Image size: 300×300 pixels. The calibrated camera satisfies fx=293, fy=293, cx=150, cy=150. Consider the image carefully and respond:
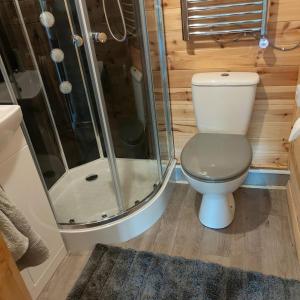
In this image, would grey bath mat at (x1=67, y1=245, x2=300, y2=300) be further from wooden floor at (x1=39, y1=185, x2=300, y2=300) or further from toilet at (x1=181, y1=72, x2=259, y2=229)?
toilet at (x1=181, y1=72, x2=259, y2=229)

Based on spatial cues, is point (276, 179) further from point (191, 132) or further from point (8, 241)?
point (8, 241)

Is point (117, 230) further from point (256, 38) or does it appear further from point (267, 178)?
point (256, 38)

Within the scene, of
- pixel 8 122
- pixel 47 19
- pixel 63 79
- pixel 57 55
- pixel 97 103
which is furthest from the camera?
pixel 63 79

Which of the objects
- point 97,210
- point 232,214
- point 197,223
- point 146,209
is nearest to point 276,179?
point 232,214

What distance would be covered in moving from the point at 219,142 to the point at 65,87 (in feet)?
3.52

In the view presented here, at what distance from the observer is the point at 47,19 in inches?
66.6

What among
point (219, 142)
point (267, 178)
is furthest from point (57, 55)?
point (267, 178)

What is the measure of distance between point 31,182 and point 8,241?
0.54m

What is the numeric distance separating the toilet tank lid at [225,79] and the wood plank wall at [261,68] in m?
0.07

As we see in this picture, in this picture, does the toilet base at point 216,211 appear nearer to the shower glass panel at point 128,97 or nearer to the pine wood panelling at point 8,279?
the shower glass panel at point 128,97

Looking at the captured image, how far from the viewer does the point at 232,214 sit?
6.05 ft

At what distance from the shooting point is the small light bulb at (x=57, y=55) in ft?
5.97

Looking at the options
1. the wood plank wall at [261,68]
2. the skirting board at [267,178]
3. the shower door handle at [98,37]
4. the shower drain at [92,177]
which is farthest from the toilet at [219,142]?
the shower drain at [92,177]

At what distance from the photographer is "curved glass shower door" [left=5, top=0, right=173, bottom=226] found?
1636 mm
